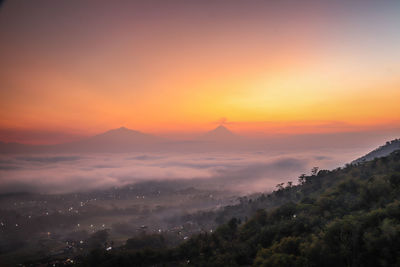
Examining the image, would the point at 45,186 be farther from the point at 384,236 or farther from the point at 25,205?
the point at 384,236

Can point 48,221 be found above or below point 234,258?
below

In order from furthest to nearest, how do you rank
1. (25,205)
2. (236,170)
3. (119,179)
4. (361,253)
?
(236,170), (119,179), (25,205), (361,253)

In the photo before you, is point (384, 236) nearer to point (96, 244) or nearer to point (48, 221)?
point (96, 244)

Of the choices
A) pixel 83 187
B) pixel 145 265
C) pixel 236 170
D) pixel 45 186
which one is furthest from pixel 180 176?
pixel 145 265

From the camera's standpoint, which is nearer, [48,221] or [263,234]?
[263,234]

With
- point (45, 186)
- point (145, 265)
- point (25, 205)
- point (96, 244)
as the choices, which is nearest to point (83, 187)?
point (45, 186)

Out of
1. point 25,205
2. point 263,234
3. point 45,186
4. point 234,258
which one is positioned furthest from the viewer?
point 45,186
